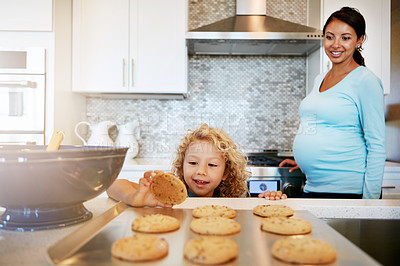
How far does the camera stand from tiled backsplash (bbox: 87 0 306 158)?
267 centimetres

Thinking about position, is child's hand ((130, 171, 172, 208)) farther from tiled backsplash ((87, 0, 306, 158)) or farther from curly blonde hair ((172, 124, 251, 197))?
tiled backsplash ((87, 0, 306, 158))

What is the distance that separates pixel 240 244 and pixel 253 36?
193 cm

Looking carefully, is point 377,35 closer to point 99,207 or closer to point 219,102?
point 219,102

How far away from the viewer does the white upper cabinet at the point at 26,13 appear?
2057mm

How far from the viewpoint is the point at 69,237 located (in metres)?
0.47

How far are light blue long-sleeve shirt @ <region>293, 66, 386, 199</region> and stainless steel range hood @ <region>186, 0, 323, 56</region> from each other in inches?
32.3

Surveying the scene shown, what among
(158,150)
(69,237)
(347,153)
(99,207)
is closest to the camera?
(69,237)

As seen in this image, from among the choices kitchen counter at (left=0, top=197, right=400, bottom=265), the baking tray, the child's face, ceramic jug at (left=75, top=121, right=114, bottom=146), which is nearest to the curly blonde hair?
the child's face

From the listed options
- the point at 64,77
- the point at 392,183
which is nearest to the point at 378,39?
A: the point at 392,183

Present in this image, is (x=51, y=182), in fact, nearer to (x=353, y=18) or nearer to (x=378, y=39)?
(x=353, y=18)

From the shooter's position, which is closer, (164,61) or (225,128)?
(164,61)

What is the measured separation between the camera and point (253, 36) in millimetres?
2227

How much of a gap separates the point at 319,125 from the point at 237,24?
1.13 meters

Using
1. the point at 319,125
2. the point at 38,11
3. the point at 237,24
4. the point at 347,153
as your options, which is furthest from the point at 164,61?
the point at 347,153
